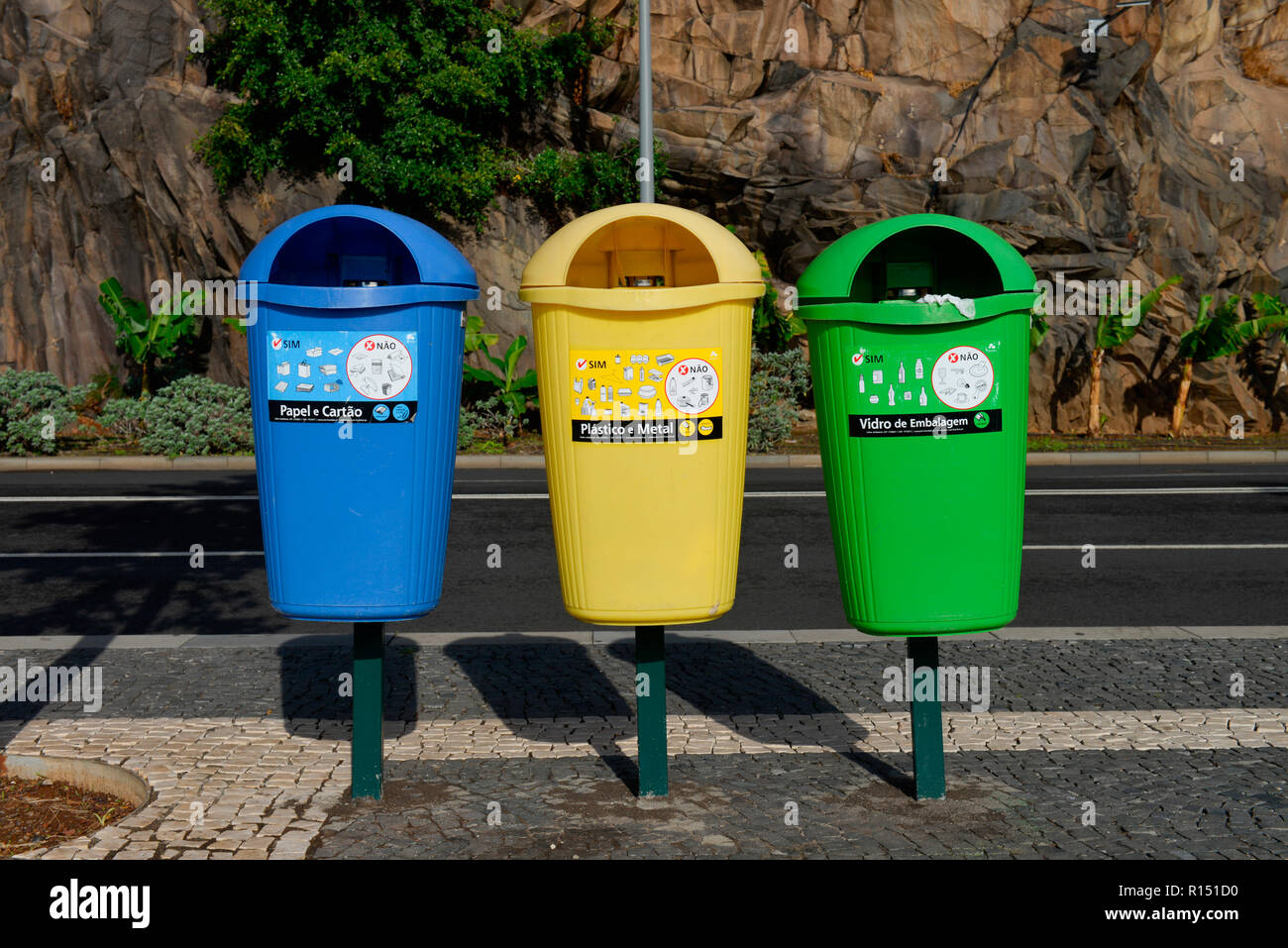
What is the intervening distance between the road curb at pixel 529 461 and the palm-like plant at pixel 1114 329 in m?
2.57

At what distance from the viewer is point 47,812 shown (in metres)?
4.48

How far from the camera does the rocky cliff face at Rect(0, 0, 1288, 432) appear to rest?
21.8m

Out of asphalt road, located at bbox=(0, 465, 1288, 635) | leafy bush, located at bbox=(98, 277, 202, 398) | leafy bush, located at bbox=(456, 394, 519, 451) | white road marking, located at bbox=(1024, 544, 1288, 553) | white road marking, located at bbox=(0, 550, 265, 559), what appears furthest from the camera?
leafy bush, located at bbox=(98, 277, 202, 398)

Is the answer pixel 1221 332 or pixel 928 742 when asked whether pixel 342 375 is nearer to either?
pixel 928 742

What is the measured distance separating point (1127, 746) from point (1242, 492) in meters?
9.67

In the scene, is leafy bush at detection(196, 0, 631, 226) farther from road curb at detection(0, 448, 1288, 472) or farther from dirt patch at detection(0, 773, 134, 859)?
dirt patch at detection(0, 773, 134, 859)

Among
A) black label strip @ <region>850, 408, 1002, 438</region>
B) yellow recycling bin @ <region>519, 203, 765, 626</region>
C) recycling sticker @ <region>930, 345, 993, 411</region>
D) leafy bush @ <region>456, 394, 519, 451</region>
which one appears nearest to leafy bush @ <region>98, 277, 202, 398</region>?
leafy bush @ <region>456, 394, 519, 451</region>

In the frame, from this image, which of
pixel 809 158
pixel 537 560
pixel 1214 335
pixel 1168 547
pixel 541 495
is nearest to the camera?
pixel 537 560

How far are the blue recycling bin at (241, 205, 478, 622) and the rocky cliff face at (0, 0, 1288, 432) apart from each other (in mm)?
16891

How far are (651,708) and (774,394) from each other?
14.7 meters

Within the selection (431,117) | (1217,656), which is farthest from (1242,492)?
(431,117)

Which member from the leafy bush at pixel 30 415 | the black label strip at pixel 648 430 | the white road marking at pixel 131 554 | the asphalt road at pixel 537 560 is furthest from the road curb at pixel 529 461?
the black label strip at pixel 648 430

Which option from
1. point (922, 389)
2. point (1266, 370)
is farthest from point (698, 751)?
point (1266, 370)

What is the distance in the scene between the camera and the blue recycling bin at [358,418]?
4320 millimetres
